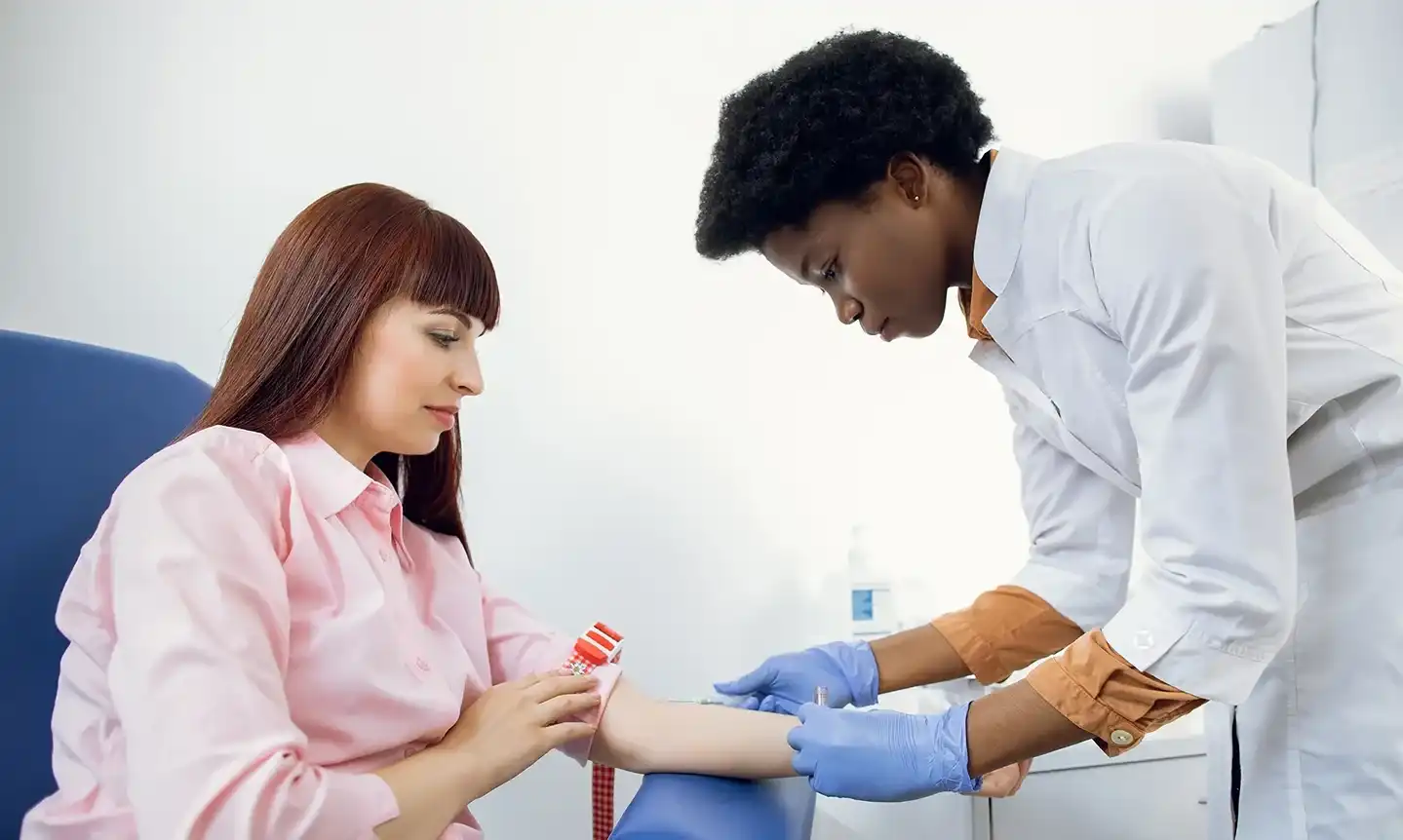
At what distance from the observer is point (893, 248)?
100cm

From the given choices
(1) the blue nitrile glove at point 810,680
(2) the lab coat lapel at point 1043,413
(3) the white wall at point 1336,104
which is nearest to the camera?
(2) the lab coat lapel at point 1043,413

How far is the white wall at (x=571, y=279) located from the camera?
1.33 m

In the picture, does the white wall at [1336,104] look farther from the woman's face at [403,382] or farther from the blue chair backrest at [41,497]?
the blue chair backrest at [41,497]

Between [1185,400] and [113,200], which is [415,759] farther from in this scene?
[113,200]

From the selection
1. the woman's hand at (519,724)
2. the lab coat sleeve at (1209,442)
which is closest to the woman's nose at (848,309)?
the lab coat sleeve at (1209,442)

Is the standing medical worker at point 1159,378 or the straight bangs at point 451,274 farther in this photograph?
the straight bangs at point 451,274

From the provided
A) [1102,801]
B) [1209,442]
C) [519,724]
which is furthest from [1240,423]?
[1102,801]

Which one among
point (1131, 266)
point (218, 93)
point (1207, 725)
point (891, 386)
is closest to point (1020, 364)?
point (1131, 266)

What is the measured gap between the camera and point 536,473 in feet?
4.88

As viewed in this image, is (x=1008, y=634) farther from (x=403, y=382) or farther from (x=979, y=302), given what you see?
(x=403, y=382)

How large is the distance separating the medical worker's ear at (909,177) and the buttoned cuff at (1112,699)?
1.64 feet

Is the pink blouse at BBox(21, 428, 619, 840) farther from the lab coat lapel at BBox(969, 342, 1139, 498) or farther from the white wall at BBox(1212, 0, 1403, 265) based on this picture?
the white wall at BBox(1212, 0, 1403, 265)

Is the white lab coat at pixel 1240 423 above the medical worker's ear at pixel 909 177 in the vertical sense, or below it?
below

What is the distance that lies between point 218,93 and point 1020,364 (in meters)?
1.24
